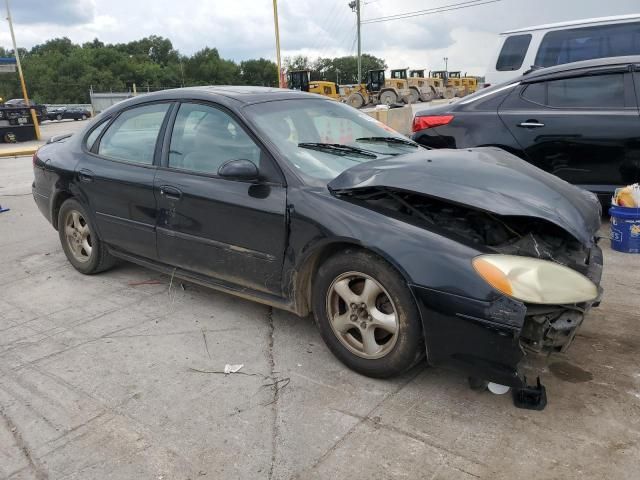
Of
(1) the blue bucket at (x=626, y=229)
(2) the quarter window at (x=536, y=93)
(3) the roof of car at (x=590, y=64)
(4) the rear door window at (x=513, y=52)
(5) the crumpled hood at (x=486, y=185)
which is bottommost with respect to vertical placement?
(1) the blue bucket at (x=626, y=229)

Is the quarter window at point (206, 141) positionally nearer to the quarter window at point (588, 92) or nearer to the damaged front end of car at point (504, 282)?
the damaged front end of car at point (504, 282)

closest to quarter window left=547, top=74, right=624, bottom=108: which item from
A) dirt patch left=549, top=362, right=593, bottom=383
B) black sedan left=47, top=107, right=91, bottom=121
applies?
dirt patch left=549, top=362, right=593, bottom=383

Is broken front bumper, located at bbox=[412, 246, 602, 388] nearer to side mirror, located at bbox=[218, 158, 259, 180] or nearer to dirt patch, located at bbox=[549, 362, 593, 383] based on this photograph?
dirt patch, located at bbox=[549, 362, 593, 383]

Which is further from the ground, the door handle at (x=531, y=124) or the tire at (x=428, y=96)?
the door handle at (x=531, y=124)

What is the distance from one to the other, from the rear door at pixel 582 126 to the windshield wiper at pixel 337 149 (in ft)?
8.57

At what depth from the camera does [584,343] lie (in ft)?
10.8

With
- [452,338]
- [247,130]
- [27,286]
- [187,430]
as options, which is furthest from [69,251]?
[452,338]

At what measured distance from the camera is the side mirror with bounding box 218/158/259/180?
126 inches

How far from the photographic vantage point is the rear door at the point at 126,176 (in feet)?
13.0

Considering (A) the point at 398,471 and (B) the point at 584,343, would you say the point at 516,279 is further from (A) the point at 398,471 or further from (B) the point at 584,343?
(B) the point at 584,343

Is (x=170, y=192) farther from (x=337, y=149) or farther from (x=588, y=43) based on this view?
(x=588, y=43)

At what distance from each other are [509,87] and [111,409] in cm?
490

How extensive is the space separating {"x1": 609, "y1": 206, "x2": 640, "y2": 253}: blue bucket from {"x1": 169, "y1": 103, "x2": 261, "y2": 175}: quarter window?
133 inches

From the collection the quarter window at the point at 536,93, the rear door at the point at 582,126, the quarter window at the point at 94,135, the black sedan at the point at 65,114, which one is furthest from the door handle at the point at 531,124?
the black sedan at the point at 65,114
